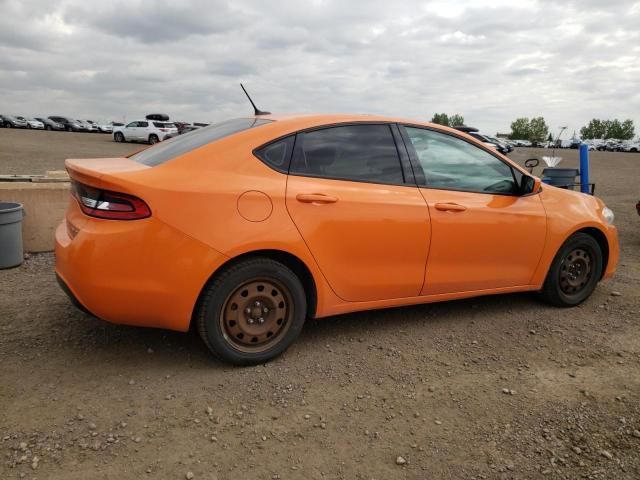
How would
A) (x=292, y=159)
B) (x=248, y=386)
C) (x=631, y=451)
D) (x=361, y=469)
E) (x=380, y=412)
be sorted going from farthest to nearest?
(x=292, y=159)
(x=248, y=386)
(x=380, y=412)
(x=631, y=451)
(x=361, y=469)

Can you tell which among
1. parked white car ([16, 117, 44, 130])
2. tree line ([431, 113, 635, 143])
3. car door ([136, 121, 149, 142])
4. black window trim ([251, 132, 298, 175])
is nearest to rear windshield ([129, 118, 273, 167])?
black window trim ([251, 132, 298, 175])

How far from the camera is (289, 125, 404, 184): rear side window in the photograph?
3391 mm

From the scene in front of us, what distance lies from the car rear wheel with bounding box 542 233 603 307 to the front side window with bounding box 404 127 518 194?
0.84 meters

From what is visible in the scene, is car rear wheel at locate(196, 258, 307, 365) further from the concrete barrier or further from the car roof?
the concrete barrier

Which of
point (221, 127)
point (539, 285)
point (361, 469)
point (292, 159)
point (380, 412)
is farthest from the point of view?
point (539, 285)

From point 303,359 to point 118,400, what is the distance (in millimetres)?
1166

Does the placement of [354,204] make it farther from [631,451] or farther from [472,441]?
[631,451]

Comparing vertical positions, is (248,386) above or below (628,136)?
below

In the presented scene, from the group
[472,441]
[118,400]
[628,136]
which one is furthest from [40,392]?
[628,136]

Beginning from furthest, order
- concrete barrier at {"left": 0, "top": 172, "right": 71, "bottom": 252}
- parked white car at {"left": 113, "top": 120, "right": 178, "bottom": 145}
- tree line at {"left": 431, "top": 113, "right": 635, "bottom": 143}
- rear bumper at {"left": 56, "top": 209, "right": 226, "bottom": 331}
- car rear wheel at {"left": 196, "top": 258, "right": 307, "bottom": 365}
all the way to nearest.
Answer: tree line at {"left": 431, "top": 113, "right": 635, "bottom": 143} < parked white car at {"left": 113, "top": 120, "right": 178, "bottom": 145} < concrete barrier at {"left": 0, "top": 172, "right": 71, "bottom": 252} < car rear wheel at {"left": 196, "top": 258, "right": 307, "bottom": 365} < rear bumper at {"left": 56, "top": 209, "right": 226, "bottom": 331}

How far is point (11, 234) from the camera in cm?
508

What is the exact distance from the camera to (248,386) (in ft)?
10.1

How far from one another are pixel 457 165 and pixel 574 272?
1613mm

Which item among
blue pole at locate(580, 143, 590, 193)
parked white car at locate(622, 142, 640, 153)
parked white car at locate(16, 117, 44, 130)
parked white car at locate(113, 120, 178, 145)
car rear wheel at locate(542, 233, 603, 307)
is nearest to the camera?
car rear wheel at locate(542, 233, 603, 307)
